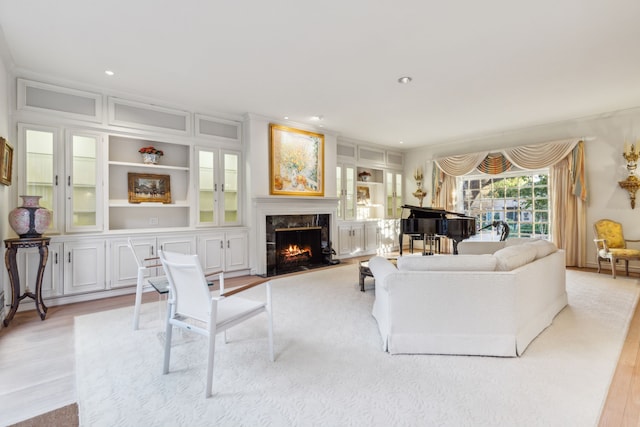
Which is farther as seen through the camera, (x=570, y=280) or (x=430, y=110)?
(x=430, y=110)

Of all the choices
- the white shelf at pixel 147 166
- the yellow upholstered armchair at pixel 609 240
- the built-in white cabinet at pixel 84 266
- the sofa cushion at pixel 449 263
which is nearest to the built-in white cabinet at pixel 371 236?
the yellow upholstered armchair at pixel 609 240

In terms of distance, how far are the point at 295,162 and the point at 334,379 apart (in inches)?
172

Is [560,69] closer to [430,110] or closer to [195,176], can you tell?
[430,110]

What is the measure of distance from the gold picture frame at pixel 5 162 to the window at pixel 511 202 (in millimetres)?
7728

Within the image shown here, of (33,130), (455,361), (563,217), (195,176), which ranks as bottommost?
(455,361)

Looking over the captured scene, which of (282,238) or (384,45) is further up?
(384,45)

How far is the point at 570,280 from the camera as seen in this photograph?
476 cm

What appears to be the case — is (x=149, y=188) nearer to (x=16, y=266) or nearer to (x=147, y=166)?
(x=147, y=166)

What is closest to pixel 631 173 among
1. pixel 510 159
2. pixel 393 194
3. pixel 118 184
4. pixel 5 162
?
pixel 510 159

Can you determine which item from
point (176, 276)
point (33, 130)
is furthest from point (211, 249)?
point (176, 276)

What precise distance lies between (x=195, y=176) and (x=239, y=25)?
109 inches

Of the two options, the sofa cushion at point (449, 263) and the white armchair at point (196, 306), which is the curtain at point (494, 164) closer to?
the sofa cushion at point (449, 263)

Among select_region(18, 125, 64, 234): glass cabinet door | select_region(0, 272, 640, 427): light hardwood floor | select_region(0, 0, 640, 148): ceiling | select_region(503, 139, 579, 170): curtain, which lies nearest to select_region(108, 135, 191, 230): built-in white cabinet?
select_region(18, 125, 64, 234): glass cabinet door

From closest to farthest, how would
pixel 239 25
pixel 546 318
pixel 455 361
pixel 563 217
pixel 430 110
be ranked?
pixel 455 361 → pixel 239 25 → pixel 546 318 → pixel 430 110 → pixel 563 217
